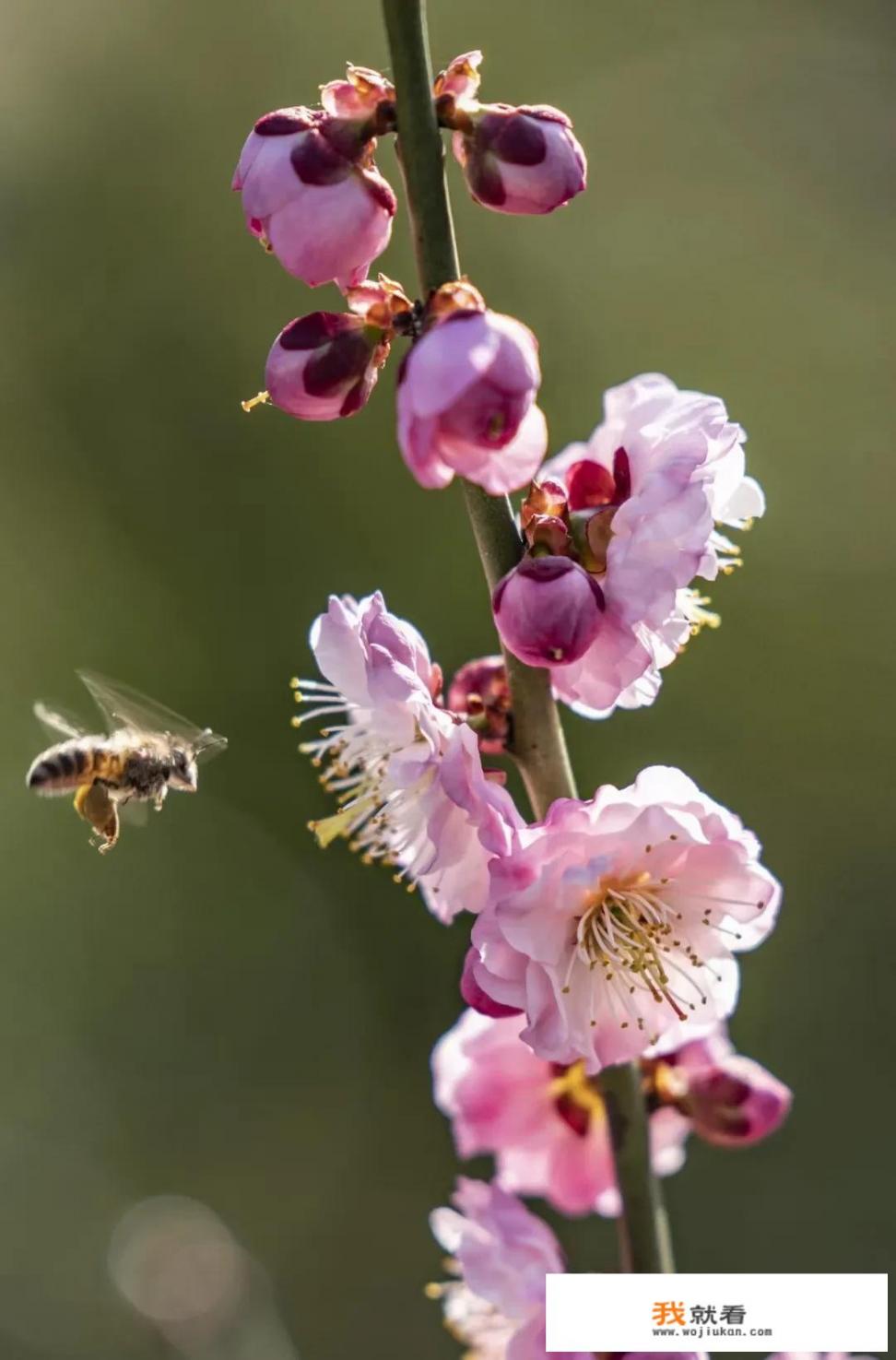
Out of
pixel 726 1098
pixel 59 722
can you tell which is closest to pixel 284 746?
pixel 59 722

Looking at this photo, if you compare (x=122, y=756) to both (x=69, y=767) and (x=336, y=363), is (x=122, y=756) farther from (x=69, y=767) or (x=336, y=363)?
(x=336, y=363)

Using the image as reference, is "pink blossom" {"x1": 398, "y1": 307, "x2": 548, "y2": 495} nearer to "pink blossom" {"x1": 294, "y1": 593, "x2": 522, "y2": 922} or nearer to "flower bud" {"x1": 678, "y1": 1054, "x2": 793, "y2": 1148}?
"pink blossom" {"x1": 294, "y1": 593, "x2": 522, "y2": 922}

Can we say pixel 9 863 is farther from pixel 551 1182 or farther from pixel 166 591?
pixel 551 1182

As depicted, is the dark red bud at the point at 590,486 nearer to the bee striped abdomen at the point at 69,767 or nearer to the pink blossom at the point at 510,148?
the pink blossom at the point at 510,148

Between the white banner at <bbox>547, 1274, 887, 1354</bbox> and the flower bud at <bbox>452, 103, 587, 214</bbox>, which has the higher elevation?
the flower bud at <bbox>452, 103, 587, 214</bbox>

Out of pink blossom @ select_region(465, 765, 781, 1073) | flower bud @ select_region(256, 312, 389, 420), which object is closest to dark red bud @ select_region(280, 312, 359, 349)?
flower bud @ select_region(256, 312, 389, 420)

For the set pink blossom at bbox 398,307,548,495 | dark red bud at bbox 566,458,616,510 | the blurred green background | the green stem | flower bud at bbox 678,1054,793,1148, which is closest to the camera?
pink blossom at bbox 398,307,548,495
